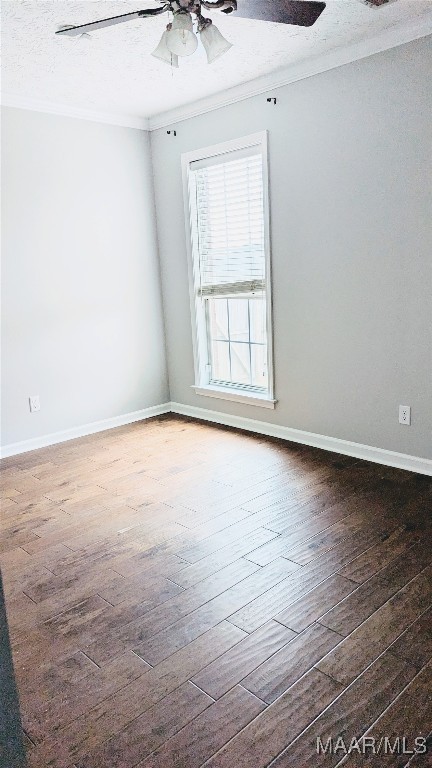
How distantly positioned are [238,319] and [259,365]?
0.43m

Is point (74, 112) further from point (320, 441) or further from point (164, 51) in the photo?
point (320, 441)

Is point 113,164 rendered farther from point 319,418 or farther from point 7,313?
point 319,418

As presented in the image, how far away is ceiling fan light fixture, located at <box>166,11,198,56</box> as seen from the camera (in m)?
1.90

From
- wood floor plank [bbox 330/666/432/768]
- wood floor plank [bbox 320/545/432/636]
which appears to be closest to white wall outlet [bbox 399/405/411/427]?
wood floor plank [bbox 320/545/432/636]

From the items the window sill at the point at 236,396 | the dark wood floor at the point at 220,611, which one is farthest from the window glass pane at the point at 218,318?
the dark wood floor at the point at 220,611

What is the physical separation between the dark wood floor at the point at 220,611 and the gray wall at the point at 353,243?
18.3 inches

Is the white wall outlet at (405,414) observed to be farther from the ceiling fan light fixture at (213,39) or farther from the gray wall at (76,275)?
the gray wall at (76,275)

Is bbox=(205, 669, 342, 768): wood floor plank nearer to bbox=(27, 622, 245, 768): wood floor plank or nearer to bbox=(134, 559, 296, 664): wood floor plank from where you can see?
bbox=(27, 622, 245, 768): wood floor plank

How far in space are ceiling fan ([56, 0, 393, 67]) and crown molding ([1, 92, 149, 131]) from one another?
6.77 feet

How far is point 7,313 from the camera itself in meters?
4.01

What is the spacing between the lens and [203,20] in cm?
201

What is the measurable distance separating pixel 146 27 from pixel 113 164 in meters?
1.81

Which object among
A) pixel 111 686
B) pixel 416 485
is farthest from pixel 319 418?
pixel 111 686

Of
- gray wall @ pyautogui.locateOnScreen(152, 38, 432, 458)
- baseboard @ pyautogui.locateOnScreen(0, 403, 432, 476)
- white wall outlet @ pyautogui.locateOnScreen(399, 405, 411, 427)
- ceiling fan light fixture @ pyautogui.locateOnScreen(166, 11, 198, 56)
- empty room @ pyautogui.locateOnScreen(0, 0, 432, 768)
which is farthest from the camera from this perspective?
baseboard @ pyautogui.locateOnScreen(0, 403, 432, 476)
